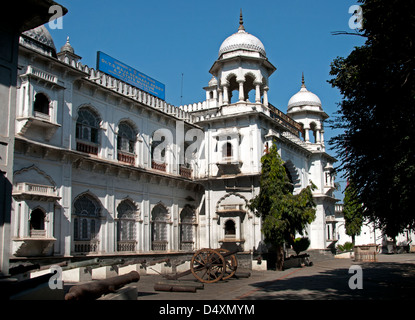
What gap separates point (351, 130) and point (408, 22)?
13.5ft

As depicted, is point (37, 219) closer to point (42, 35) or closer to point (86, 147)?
point (86, 147)

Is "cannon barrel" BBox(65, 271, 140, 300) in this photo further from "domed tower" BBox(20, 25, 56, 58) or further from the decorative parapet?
the decorative parapet

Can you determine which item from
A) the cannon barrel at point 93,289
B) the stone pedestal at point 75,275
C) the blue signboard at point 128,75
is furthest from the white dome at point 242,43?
the cannon barrel at point 93,289

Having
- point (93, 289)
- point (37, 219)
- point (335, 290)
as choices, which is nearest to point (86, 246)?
point (37, 219)

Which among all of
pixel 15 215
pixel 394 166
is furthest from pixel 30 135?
pixel 394 166

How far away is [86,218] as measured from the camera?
19953mm

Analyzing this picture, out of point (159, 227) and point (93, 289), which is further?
point (159, 227)

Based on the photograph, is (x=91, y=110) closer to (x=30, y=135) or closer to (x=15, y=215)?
(x=30, y=135)

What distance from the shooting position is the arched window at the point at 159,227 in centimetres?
2422

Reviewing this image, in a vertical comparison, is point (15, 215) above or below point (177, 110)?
below

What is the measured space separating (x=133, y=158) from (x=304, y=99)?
1875cm

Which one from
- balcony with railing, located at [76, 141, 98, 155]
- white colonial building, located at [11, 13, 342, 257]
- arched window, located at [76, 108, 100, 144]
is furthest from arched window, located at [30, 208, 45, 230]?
arched window, located at [76, 108, 100, 144]

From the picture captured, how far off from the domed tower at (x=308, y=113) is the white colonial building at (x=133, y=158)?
13.3 feet

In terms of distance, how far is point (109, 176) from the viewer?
21469 millimetres
